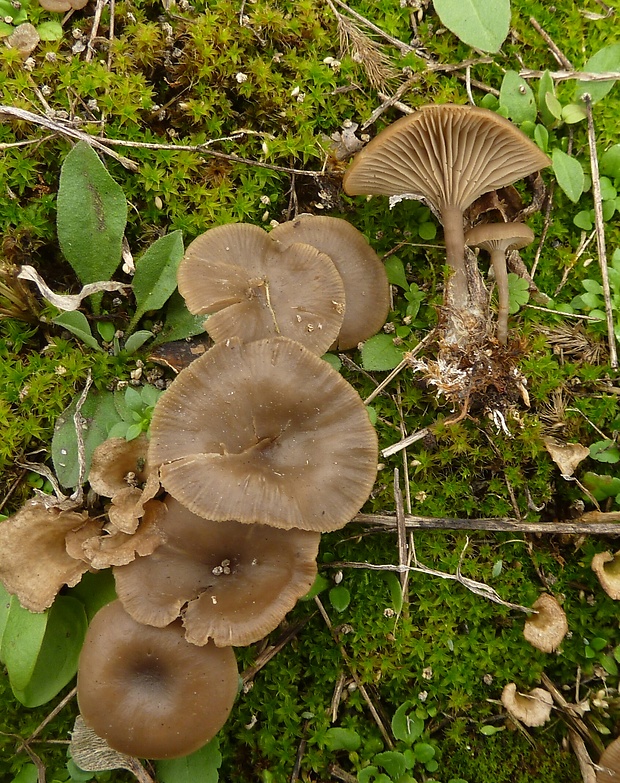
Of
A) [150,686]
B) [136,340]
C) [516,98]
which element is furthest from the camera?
[516,98]

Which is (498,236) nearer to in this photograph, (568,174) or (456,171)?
(456,171)

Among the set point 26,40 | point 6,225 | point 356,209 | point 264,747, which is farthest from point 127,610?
point 26,40

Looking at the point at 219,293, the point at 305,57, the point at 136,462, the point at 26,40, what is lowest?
the point at 136,462

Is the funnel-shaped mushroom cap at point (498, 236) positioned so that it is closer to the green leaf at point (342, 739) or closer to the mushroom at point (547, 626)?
the mushroom at point (547, 626)

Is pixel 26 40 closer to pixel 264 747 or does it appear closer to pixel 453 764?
pixel 264 747

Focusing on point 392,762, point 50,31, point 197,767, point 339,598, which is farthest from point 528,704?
point 50,31

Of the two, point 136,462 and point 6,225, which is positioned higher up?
point 6,225
